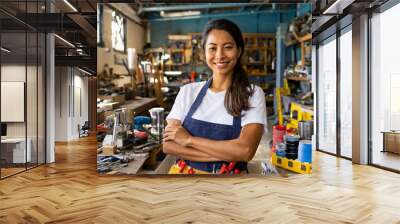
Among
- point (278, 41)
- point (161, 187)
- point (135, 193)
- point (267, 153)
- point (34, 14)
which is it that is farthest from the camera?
point (34, 14)

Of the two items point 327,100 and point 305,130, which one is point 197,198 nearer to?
point 305,130

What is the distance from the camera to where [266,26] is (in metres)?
4.46

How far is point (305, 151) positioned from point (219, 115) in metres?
1.06

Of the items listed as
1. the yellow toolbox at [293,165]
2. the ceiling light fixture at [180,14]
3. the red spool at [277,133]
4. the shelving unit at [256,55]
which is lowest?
the yellow toolbox at [293,165]

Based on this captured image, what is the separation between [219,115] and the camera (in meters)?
4.00

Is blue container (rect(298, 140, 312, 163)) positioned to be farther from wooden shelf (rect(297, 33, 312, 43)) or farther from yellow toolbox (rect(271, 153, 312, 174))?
wooden shelf (rect(297, 33, 312, 43))

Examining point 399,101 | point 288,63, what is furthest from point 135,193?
point 399,101

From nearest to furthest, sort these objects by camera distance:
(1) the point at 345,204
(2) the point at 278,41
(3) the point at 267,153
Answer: (1) the point at 345,204
(3) the point at 267,153
(2) the point at 278,41

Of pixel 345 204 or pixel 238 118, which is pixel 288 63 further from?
pixel 345 204

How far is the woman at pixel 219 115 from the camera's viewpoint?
13.1 ft

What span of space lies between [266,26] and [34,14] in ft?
8.75

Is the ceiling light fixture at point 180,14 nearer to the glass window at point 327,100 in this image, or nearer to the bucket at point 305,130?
the bucket at point 305,130

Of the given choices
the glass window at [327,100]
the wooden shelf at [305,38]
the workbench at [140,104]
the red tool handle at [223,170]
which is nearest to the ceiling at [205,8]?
→ the wooden shelf at [305,38]

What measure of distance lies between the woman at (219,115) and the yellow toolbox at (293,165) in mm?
474
